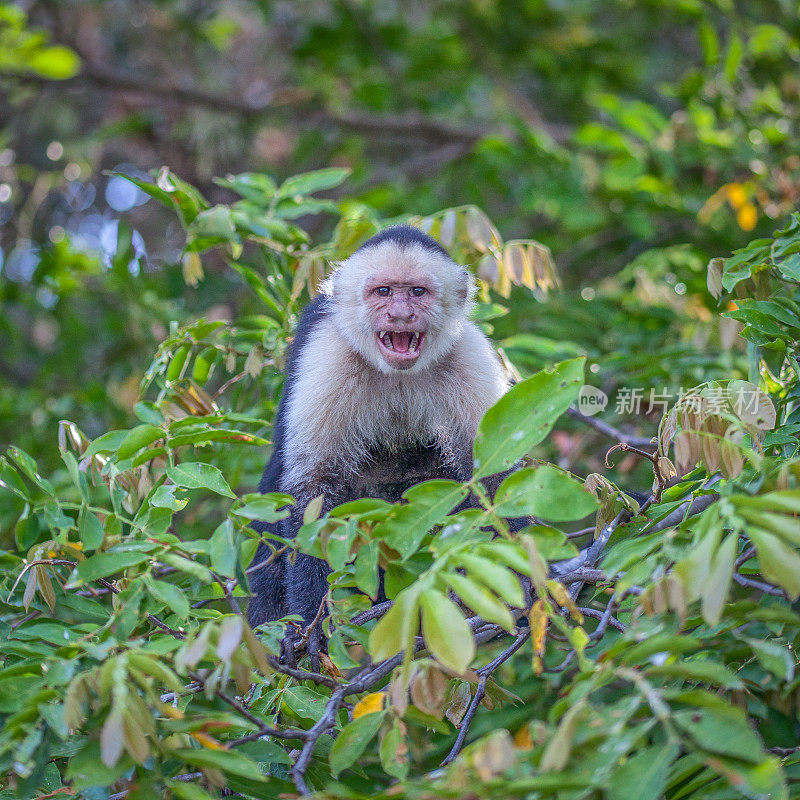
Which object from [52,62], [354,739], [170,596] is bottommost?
[354,739]

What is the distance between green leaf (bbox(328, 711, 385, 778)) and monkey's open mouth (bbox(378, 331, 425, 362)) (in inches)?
51.1

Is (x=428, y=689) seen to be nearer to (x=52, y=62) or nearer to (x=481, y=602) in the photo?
(x=481, y=602)

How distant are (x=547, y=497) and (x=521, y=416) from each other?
164mm

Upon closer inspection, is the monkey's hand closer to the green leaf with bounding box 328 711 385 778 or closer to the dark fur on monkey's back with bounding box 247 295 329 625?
the green leaf with bounding box 328 711 385 778

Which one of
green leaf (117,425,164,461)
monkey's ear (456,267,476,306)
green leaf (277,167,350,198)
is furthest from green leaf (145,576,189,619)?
green leaf (277,167,350,198)

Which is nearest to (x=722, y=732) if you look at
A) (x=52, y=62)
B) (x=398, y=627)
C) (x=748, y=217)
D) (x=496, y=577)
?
(x=496, y=577)

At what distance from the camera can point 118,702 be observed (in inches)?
50.4

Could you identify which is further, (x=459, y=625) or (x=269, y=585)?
(x=269, y=585)

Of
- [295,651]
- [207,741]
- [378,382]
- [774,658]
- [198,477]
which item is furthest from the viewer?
[378,382]

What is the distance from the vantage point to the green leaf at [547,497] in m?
1.42

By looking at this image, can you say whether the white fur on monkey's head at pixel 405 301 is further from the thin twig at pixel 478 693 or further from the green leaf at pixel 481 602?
the green leaf at pixel 481 602

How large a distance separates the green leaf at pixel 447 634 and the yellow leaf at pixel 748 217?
3.37 m

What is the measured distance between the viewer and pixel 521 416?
1519 millimetres

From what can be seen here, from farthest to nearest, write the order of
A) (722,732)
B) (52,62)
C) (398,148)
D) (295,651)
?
(398,148), (52,62), (295,651), (722,732)
